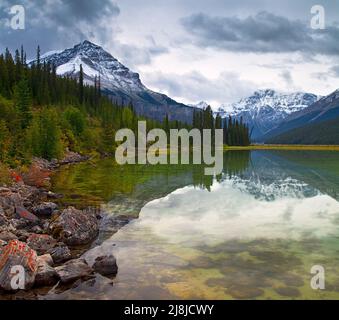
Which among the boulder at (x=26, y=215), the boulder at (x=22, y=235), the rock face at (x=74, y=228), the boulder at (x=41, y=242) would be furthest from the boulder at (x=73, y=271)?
the boulder at (x=26, y=215)

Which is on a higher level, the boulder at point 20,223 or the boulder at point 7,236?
the boulder at point 20,223

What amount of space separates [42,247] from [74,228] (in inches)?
112

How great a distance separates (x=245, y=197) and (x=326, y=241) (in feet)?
50.1

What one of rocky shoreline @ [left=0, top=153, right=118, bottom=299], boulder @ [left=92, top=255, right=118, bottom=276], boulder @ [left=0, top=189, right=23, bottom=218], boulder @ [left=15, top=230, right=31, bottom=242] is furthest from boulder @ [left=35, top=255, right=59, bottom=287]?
boulder @ [left=0, top=189, right=23, bottom=218]

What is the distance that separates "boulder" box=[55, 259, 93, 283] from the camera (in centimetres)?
1493

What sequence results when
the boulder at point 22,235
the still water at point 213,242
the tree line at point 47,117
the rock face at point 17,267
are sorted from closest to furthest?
the rock face at point 17,267
the still water at point 213,242
the boulder at point 22,235
the tree line at point 47,117

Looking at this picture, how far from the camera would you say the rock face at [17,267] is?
1401 cm

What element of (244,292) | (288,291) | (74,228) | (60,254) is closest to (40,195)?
(74,228)

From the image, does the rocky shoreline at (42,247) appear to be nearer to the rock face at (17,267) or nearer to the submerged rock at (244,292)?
the rock face at (17,267)

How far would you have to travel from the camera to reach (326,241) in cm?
2141

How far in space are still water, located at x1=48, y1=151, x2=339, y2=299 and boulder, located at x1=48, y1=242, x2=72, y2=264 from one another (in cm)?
109

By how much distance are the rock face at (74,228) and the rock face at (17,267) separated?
16.1 feet

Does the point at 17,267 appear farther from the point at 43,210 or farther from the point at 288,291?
the point at 43,210

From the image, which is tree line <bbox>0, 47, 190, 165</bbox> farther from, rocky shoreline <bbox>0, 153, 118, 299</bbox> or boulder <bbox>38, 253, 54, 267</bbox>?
boulder <bbox>38, 253, 54, 267</bbox>
